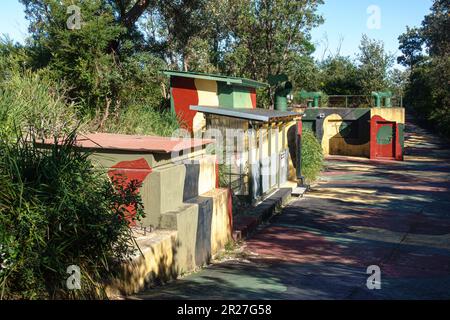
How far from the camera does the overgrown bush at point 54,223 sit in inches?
193

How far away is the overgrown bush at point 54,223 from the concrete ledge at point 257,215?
18.8ft

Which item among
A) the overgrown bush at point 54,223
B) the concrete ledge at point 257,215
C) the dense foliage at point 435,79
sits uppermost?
the dense foliage at point 435,79

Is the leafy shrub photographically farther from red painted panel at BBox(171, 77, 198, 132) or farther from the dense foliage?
the dense foliage

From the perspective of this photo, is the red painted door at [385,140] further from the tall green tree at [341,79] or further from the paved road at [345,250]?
the paved road at [345,250]

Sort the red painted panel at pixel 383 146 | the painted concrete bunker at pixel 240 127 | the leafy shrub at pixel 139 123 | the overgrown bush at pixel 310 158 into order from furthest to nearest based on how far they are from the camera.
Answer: the red painted panel at pixel 383 146, the overgrown bush at pixel 310 158, the painted concrete bunker at pixel 240 127, the leafy shrub at pixel 139 123

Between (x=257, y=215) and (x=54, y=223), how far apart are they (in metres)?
8.22

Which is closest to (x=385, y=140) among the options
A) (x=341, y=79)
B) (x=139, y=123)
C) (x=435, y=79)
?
(x=435, y=79)

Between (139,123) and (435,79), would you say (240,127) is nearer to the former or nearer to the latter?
(139,123)

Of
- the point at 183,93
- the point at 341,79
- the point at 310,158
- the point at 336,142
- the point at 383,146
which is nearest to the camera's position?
the point at 183,93

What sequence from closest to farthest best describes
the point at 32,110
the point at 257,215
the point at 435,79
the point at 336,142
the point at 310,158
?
the point at 32,110 < the point at 257,215 < the point at 310,158 < the point at 336,142 < the point at 435,79

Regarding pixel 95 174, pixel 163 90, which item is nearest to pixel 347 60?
pixel 163 90

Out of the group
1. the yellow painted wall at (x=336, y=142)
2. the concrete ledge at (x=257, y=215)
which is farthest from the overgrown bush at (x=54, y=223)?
the yellow painted wall at (x=336, y=142)

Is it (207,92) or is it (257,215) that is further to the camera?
(207,92)

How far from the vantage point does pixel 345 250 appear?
10977 millimetres
